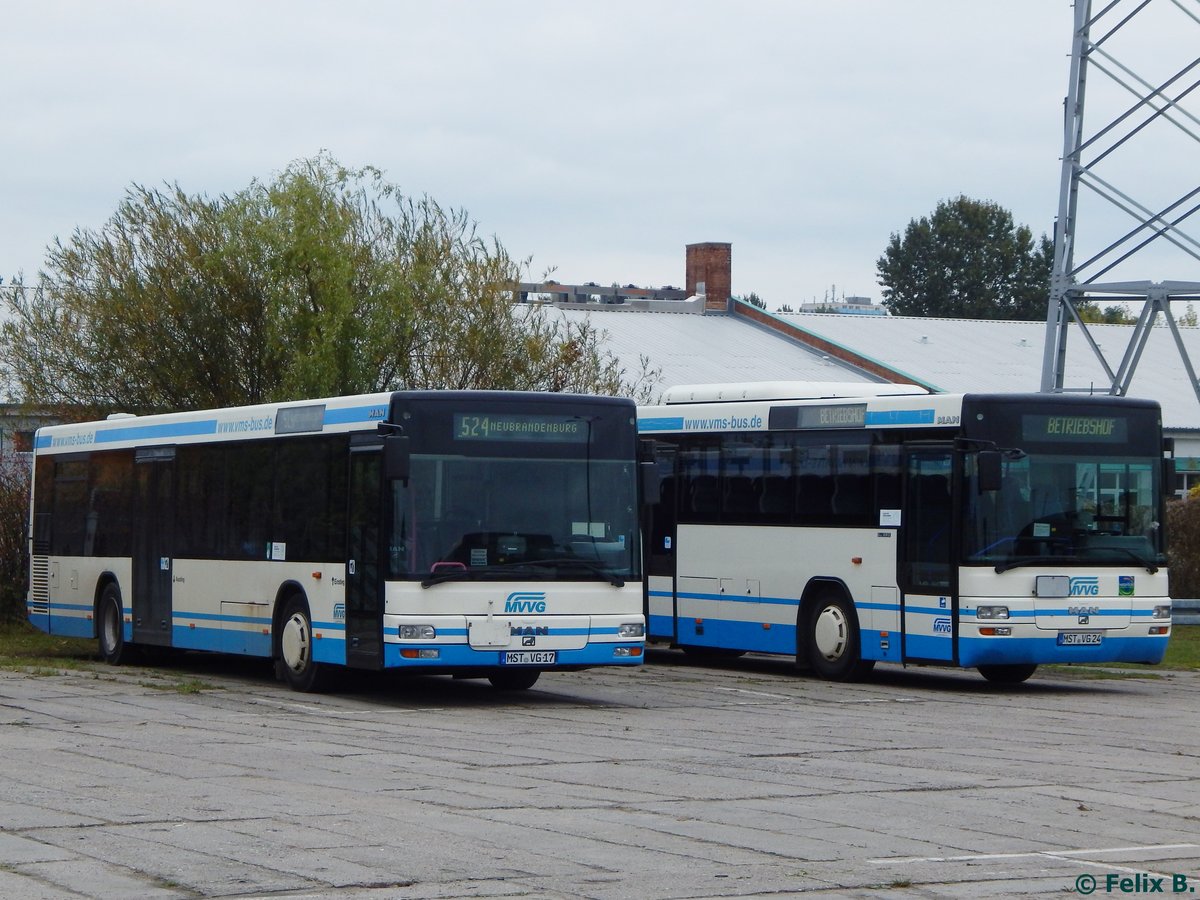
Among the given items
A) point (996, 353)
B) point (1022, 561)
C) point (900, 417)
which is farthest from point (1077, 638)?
point (996, 353)

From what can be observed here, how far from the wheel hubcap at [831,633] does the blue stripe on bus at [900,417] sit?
2.06 meters

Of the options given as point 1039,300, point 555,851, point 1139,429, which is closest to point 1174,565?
point 1139,429

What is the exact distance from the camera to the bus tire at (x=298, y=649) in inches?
762

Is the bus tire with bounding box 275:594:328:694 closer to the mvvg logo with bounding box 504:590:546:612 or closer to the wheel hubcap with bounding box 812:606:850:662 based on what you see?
the mvvg logo with bounding box 504:590:546:612

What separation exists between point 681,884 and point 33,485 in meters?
19.0

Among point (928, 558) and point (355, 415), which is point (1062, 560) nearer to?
point (928, 558)

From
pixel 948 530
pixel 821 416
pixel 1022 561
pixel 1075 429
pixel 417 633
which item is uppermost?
pixel 821 416

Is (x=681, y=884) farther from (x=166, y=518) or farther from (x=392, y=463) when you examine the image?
(x=166, y=518)

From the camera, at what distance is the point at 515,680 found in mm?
20250

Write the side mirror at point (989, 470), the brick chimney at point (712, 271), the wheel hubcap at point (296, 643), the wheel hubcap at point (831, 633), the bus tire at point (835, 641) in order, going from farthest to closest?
the brick chimney at point (712, 271) < the wheel hubcap at point (831, 633) < the bus tire at point (835, 641) < the wheel hubcap at point (296, 643) < the side mirror at point (989, 470)

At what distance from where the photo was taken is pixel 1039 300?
104188 millimetres

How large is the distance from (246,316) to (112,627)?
32.7ft

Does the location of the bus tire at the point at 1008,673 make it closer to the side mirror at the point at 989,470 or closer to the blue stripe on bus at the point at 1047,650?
the blue stripe on bus at the point at 1047,650

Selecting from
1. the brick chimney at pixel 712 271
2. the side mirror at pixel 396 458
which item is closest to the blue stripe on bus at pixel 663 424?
the side mirror at pixel 396 458
